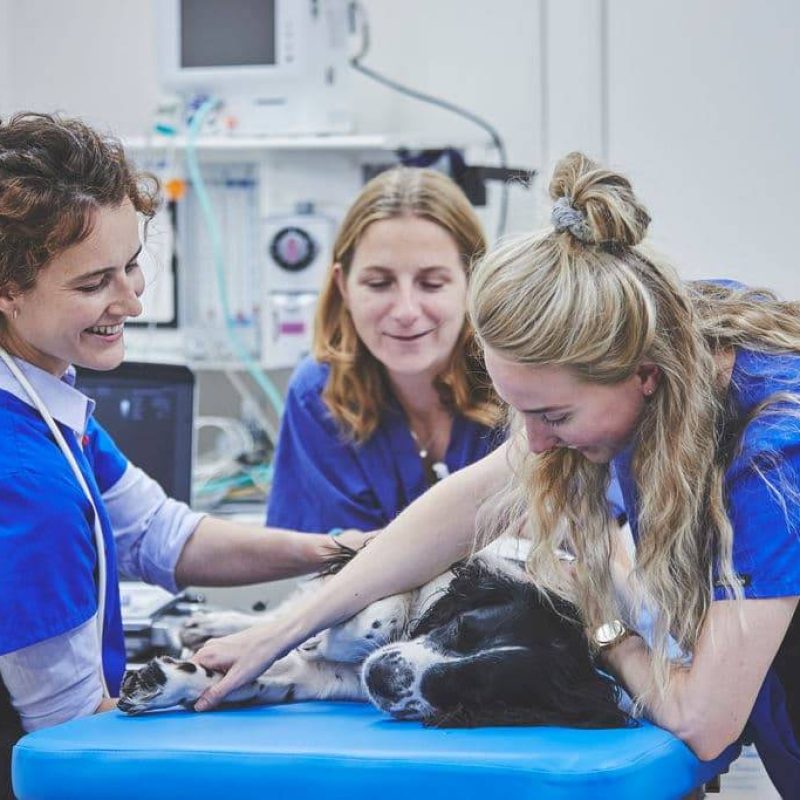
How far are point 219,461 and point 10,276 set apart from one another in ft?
6.78

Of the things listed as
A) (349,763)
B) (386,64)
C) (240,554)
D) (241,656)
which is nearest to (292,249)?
(386,64)

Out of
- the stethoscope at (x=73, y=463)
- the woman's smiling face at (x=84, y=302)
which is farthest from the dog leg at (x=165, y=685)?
the woman's smiling face at (x=84, y=302)

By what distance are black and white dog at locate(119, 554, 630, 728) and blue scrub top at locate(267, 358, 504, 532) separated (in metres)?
0.68

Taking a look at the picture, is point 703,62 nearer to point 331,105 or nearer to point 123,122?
point 331,105

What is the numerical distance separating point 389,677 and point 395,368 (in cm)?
94

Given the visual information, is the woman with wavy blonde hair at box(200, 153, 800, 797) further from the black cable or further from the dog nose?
the black cable

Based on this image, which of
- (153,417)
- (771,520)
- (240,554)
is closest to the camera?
(771,520)

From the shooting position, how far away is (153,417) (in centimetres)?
234

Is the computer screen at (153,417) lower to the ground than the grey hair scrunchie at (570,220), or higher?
lower

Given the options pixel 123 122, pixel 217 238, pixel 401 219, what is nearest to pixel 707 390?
pixel 401 219

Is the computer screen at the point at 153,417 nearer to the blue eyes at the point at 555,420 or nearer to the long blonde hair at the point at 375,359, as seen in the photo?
the long blonde hair at the point at 375,359

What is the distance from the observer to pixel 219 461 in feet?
11.3

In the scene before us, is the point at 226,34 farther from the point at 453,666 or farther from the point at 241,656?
the point at 453,666

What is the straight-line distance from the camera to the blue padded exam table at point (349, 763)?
1118 millimetres
